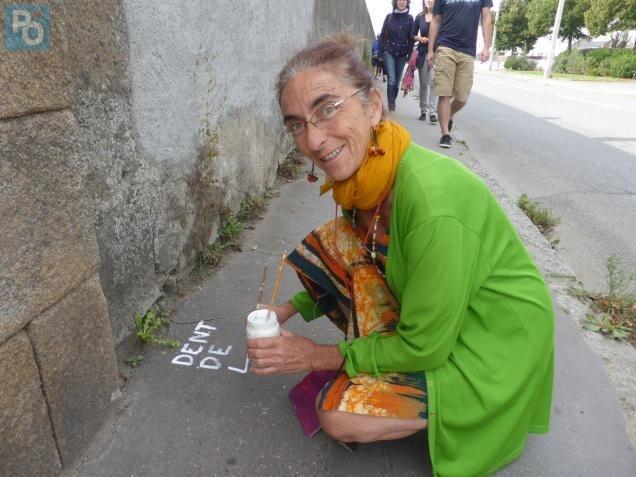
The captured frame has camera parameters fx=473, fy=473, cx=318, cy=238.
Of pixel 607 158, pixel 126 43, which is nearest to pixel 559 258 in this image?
pixel 126 43

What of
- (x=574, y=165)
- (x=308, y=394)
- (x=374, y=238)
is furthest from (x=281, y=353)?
(x=574, y=165)

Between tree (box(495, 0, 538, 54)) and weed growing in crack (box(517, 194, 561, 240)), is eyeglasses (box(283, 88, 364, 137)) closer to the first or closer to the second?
weed growing in crack (box(517, 194, 561, 240))

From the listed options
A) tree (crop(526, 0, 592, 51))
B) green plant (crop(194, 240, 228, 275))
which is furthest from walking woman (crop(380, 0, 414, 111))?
tree (crop(526, 0, 592, 51))

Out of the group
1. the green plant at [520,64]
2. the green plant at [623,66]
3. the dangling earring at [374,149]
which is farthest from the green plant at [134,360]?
the green plant at [520,64]

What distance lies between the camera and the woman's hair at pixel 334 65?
1.39 m

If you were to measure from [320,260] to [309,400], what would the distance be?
52 cm

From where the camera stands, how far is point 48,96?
1.12 m

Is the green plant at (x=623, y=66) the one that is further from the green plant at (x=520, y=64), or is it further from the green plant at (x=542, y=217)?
the green plant at (x=542, y=217)

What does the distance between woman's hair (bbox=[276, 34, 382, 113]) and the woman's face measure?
18 millimetres

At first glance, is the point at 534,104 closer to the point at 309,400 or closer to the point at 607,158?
the point at 607,158

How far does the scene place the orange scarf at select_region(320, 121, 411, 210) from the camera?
1385 millimetres

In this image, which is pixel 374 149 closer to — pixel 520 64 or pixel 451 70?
pixel 451 70

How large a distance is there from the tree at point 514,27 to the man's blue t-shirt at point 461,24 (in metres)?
52.8

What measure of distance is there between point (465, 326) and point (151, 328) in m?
1.32
